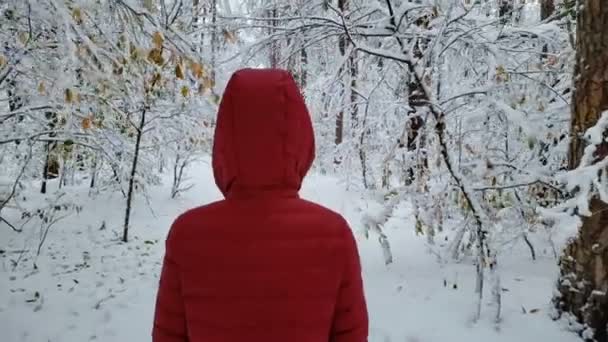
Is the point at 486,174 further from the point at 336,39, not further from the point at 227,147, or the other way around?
the point at 227,147

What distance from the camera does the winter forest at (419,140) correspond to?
2.81m

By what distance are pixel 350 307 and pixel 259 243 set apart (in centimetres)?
37

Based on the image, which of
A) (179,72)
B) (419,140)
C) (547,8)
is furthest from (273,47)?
(547,8)

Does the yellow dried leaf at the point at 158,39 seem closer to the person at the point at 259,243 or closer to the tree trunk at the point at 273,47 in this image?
the person at the point at 259,243

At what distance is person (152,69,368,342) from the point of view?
121cm

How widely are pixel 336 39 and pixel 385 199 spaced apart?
7.19 ft

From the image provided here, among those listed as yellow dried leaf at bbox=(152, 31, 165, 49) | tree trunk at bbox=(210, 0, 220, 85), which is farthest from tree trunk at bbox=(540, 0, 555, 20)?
yellow dried leaf at bbox=(152, 31, 165, 49)

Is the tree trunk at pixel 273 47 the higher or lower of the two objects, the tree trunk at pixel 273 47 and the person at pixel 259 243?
the higher

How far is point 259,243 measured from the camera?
120 centimetres

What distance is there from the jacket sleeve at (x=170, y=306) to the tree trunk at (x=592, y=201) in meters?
2.83

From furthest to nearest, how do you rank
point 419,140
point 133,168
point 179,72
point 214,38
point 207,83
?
1. point 133,168
2. point 419,140
3. point 214,38
4. point 207,83
5. point 179,72

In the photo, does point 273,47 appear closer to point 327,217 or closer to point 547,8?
point 327,217

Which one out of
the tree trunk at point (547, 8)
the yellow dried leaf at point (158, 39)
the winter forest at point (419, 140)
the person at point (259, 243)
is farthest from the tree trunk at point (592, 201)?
the tree trunk at point (547, 8)

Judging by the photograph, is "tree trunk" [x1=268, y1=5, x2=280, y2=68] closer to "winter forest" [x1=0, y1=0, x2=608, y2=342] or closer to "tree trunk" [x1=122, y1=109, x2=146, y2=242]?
"winter forest" [x1=0, y1=0, x2=608, y2=342]
